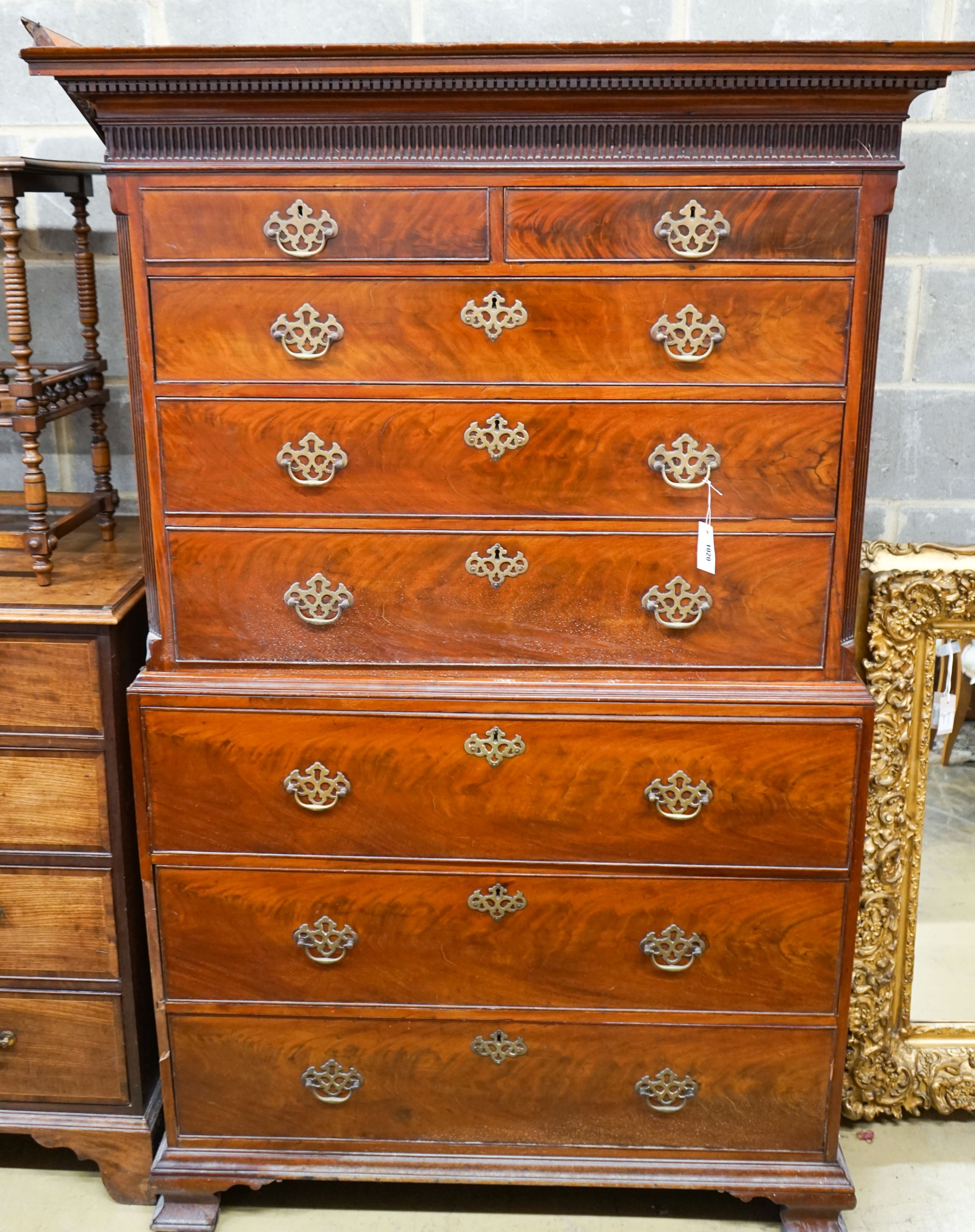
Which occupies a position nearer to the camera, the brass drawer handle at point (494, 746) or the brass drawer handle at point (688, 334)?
the brass drawer handle at point (688, 334)

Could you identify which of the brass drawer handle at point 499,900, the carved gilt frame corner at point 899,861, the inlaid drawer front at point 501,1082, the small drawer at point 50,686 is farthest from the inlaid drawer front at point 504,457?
the inlaid drawer front at point 501,1082

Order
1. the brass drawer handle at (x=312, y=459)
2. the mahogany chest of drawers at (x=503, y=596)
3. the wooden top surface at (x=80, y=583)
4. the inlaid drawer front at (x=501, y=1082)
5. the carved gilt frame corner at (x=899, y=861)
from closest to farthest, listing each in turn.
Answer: the mahogany chest of drawers at (x=503, y=596) < the brass drawer handle at (x=312, y=459) < the wooden top surface at (x=80, y=583) < the inlaid drawer front at (x=501, y=1082) < the carved gilt frame corner at (x=899, y=861)

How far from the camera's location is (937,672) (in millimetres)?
2254

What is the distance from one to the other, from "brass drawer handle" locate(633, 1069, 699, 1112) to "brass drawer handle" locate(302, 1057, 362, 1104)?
485mm

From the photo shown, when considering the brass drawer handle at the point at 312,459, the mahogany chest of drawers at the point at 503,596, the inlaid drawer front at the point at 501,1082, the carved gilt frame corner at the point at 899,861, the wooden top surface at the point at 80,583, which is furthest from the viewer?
the carved gilt frame corner at the point at 899,861

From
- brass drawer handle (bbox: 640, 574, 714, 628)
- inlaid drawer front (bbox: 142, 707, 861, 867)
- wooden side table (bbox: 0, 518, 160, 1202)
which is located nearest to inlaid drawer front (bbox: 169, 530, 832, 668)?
brass drawer handle (bbox: 640, 574, 714, 628)

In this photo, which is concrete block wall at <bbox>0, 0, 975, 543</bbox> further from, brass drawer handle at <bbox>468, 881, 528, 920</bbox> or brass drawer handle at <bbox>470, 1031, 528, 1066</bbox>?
brass drawer handle at <bbox>470, 1031, 528, 1066</bbox>

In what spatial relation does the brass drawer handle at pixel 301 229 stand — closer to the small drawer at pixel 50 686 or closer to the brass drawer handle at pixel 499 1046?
the small drawer at pixel 50 686

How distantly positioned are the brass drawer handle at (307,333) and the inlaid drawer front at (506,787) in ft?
1.85

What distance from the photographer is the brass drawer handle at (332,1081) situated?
2047 millimetres

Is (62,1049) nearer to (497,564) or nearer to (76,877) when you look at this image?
(76,877)

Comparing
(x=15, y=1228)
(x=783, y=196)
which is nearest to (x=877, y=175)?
(x=783, y=196)

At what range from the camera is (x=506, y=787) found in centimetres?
191

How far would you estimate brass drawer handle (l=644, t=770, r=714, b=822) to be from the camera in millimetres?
1890
